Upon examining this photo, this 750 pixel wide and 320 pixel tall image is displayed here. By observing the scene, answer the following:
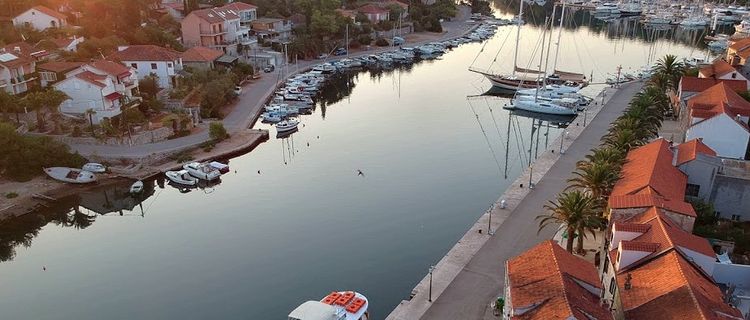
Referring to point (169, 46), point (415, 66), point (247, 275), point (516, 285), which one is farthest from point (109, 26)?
point (516, 285)

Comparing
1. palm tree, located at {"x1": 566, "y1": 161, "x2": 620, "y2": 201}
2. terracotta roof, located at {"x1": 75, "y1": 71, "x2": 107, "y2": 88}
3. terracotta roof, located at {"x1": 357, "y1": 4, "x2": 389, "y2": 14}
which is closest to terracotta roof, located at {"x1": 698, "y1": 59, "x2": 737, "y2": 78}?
palm tree, located at {"x1": 566, "y1": 161, "x2": 620, "y2": 201}

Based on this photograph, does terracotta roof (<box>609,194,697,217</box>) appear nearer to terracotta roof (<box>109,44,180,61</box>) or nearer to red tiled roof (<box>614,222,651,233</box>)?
red tiled roof (<box>614,222,651,233</box>)

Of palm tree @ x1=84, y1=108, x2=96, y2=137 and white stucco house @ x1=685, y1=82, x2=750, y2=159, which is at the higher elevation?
white stucco house @ x1=685, y1=82, x2=750, y2=159

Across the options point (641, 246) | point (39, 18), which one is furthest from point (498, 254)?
point (39, 18)

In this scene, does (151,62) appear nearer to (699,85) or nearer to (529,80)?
(529,80)

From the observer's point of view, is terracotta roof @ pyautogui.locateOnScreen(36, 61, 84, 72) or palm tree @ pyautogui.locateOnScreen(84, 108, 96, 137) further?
terracotta roof @ pyautogui.locateOnScreen(36, 61, 84, 72)

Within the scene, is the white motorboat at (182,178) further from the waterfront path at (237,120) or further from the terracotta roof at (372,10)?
the terracotta roof at (372,10)
